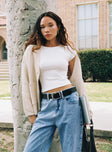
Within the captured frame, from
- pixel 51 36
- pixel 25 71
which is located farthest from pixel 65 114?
pixel 51 36

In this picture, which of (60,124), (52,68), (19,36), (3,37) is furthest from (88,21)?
(60,124)

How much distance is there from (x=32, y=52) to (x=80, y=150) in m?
1.03

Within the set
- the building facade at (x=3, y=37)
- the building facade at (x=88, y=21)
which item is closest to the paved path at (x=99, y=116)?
the building facade at (x=88, y=21)

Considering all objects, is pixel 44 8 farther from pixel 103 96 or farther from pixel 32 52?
pixel 103 96

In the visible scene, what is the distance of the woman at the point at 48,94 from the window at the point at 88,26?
1153 cm

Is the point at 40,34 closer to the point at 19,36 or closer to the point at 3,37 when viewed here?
the point at 19,36

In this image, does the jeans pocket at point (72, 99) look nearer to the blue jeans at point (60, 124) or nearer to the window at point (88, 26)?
the blue jeans at point (60, 124)

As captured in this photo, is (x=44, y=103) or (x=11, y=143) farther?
(x=11, y=143)

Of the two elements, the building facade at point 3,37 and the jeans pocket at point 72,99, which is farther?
the building facade at point 3,37

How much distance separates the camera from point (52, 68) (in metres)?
2.07

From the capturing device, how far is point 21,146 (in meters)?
2.68

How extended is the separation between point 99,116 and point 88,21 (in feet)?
31.8

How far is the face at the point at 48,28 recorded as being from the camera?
2137mm

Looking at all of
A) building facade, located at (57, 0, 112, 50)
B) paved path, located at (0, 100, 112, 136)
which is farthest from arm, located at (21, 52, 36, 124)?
building facade, located at (57, 0, 112, 50)
